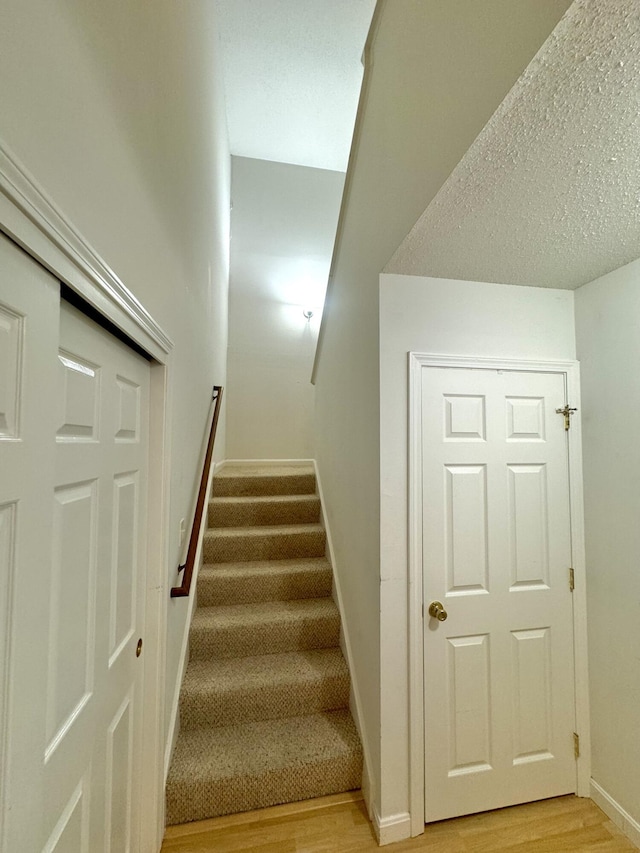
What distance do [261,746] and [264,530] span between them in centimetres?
115

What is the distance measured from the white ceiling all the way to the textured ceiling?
8.27ft

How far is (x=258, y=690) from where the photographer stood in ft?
5.38

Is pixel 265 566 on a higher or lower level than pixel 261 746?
higher

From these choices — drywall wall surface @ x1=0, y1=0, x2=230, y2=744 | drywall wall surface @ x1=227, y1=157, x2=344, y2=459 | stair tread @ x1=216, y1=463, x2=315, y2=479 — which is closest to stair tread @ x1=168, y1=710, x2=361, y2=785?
drywall wall surface @ x1=0, y1=0, x2=230, y2=744

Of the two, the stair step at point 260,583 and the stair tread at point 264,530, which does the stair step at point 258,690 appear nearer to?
the stair step at point 260,583

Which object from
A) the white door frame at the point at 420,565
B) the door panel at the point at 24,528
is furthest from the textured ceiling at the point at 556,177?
the door panel at the point at 24,528

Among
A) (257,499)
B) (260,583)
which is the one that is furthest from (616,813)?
(257,499)

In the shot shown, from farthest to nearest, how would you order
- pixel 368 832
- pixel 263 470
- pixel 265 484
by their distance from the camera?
pixel 263 470 → pixel 265 484 → pixel 368 832

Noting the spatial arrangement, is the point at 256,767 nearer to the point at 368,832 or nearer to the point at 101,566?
the point at 368,832

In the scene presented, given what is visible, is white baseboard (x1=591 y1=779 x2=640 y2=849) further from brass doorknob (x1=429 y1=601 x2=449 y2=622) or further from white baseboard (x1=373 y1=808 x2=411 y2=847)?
brass doorknob (x1=429 y1=601 x2=449 y2=622)

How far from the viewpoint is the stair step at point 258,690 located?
1.60 metres

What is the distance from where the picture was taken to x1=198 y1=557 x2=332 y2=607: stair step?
6.68 ft

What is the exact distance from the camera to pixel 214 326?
267cm

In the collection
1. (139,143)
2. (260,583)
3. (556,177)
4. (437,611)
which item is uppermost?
(139,143)
